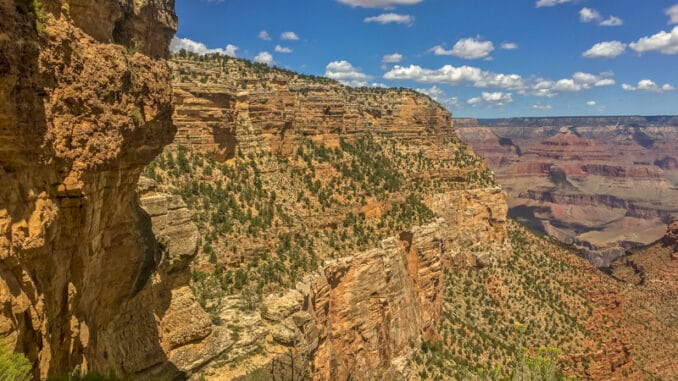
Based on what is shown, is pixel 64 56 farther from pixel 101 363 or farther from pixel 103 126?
pixel 101 363

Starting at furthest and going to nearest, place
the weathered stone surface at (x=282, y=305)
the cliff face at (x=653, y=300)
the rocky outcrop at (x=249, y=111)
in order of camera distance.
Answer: the cliff face at (x=653, y=300)
the rocky outcrop at (x=249, y=111)
the weathered stone surface at (x=282, y=305)

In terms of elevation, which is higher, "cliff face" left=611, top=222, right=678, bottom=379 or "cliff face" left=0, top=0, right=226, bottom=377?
"cliff face" left=0, top=0, right=226, bottom=377

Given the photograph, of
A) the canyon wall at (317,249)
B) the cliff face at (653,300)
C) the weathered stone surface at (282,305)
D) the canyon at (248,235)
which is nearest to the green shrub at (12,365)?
the canyon at (248,235)

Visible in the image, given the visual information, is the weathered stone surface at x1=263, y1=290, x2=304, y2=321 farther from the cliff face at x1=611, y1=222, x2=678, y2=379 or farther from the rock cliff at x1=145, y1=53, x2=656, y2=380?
the cliff face at x1=611, y1=222, x2=678, y2=379

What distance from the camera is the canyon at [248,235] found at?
31.3 ft

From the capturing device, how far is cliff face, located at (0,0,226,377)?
8.56 metres

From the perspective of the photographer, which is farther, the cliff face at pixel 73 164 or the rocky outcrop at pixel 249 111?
the rocky outcrop at pixel 249 111

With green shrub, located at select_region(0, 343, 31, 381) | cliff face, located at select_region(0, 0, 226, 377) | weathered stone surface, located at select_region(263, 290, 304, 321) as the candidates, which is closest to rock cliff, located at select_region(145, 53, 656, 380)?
weathered stone surface, located at select_region(263, 290, 304, 321)

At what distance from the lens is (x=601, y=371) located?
2013 inches

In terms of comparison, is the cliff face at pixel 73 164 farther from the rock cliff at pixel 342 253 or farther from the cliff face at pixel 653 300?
the cliff face at pixel 653 300

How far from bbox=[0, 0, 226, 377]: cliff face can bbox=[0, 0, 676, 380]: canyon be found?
0.16 ft

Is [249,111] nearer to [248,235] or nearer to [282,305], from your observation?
[248,235]

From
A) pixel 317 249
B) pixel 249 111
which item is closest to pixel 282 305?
pixel 317 249

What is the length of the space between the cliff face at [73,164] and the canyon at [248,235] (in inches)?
1.9
